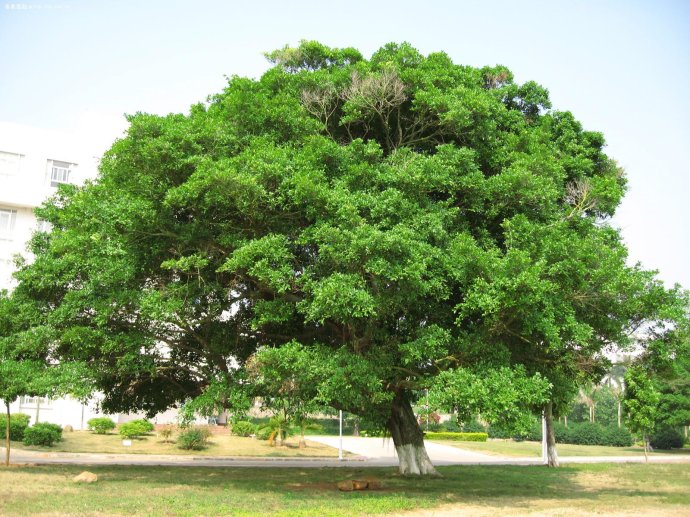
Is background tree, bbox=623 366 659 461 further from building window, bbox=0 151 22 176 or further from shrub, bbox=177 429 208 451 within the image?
building window, bbox=0 151 22 176

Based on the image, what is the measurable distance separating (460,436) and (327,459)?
1984 cm

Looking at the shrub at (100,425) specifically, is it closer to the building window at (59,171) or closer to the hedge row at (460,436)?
the building window at (59,171)

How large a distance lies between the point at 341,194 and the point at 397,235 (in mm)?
1757

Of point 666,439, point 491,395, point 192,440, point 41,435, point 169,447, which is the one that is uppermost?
point 491,395

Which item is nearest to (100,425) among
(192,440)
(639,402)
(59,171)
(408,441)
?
(192,440)

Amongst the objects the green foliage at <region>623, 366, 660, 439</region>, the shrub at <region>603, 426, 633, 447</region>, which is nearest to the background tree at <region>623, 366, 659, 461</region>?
the green foliage at <region>623, 366, 660, 439</region>

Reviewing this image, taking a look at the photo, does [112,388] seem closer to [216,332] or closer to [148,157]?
[216,332]

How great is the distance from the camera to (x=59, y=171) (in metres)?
37.1

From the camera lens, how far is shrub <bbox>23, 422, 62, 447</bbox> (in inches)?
1094

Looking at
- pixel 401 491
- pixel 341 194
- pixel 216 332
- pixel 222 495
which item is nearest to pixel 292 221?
pixel 341 194

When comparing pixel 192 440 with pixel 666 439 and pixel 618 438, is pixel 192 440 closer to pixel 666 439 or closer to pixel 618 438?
pixel 618 438

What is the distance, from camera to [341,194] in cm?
1295

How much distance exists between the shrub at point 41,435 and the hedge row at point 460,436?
93.4ft

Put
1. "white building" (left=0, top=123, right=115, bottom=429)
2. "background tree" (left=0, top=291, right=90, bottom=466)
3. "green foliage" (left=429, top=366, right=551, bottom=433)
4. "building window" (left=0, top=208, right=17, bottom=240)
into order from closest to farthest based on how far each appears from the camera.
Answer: "green foliage" (left=429, top=366, right=551, bottom=433), "background tree" (left=0, top=291, right=90, bottom=466), "white building" (left=0, top=123, right=115, bottom=429), "building window" (left=0, top=208, right=17, bottom=240)
